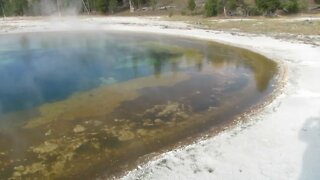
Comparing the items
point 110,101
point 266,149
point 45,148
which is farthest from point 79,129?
point 266,149

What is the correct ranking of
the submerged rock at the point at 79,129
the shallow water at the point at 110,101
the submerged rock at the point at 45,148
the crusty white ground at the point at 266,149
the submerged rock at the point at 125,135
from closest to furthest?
the crusty white ground at the point at 266,149 → the shallow water at the point at 110,101 → the submerged rock at the point at 45,148 → the submerged rock at the point at 125,135 → the submerged rock at the point at 79,129

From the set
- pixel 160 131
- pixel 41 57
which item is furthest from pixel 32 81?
pixel 160 131

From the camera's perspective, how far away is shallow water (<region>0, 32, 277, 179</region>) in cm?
1401

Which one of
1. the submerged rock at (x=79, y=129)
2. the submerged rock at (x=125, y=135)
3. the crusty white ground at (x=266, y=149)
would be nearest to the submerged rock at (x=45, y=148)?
the submerged rock at (x=79, y=129)

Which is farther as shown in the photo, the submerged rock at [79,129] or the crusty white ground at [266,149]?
the submerged rock at [79,129]

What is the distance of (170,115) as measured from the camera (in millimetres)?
17891

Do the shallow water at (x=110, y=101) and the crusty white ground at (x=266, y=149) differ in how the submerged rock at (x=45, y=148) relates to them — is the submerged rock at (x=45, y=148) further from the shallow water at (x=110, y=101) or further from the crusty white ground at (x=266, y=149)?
the crusty white ground at (x=266, y=149)

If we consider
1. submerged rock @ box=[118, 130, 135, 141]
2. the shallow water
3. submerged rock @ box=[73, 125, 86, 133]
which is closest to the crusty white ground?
the shallow water

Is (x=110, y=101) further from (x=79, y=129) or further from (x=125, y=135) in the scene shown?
(x=125, y=135)

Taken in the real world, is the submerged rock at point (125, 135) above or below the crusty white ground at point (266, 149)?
below

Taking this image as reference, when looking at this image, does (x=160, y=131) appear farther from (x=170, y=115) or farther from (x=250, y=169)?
(x=250, y=169)

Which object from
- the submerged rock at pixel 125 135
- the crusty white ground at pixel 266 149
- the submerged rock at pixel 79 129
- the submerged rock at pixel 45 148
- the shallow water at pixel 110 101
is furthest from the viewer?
the submerged rock at pixel 79 129

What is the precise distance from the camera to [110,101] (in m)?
20.4

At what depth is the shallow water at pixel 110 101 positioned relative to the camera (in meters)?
14.0
